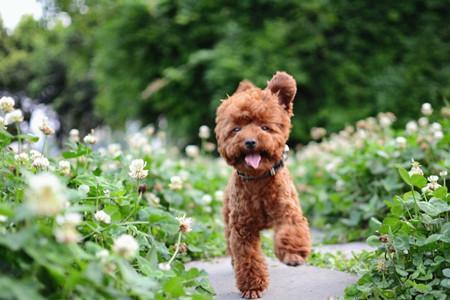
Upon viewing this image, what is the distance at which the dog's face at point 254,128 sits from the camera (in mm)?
3242

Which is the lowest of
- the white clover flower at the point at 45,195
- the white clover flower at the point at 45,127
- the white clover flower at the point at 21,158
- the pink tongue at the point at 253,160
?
the white clover flower at the point at 45,195

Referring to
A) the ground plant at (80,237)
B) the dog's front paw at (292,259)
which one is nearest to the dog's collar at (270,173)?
the ground plant at (80,237)

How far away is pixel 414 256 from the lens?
2.90 m

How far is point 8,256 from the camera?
2012mm

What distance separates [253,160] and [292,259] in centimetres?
58

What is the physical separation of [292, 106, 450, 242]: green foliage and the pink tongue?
1282mm

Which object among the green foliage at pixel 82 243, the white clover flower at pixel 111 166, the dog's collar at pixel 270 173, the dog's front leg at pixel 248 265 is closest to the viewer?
the green foliage at pixel 82 243

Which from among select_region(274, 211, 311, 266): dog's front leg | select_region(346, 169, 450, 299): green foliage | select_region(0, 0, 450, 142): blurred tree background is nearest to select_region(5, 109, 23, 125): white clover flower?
select_region(274, 211, 311, 266): dog's front leg

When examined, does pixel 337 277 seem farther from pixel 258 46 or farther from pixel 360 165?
pixel 258 46

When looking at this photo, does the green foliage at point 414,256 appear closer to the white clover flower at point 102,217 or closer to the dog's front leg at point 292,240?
the dog's front leg at point 292,240

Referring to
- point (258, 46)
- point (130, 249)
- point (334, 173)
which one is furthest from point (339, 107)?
point (130, 249)

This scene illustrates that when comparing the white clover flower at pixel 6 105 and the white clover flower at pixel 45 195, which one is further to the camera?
the white clover flower at pixel 6 105

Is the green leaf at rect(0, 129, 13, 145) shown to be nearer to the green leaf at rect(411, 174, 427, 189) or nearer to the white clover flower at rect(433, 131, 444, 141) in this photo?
the green leaf at rect(411, 174, 427, 189)

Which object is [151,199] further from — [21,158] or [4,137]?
[4,137]
